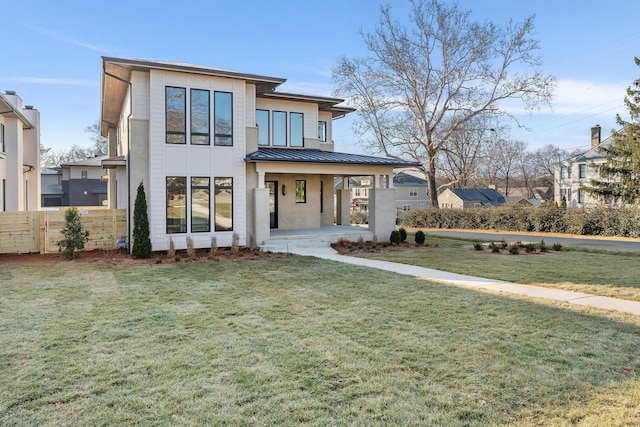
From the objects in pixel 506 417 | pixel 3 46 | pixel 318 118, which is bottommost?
pixel 506 417

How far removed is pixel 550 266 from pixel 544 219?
15.0 meters

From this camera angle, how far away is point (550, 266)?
1131 centimetres

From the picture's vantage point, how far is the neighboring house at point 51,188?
142 ft

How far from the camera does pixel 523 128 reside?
31141mm

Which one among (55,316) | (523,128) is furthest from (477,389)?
(523,128)

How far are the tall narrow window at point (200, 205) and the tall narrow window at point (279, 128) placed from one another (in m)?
4.50

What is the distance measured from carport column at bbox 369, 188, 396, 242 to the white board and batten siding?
543cm

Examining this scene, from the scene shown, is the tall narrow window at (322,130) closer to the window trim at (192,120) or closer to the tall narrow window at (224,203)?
the tall narrow window at (224,203)

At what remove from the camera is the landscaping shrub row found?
2139cm

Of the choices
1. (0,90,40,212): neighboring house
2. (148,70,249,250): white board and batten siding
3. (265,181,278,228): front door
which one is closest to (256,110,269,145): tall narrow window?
(265,181,278,228): front door

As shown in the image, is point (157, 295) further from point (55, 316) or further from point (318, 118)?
point (318, 118)

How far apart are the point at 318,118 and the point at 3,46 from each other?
1452cm

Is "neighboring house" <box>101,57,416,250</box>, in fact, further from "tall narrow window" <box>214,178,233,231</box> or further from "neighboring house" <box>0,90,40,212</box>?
"neighboring house" <box>0,90,40,212</box>

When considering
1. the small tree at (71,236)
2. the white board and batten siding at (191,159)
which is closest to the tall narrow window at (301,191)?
the white board and batten siding at (191,159)
